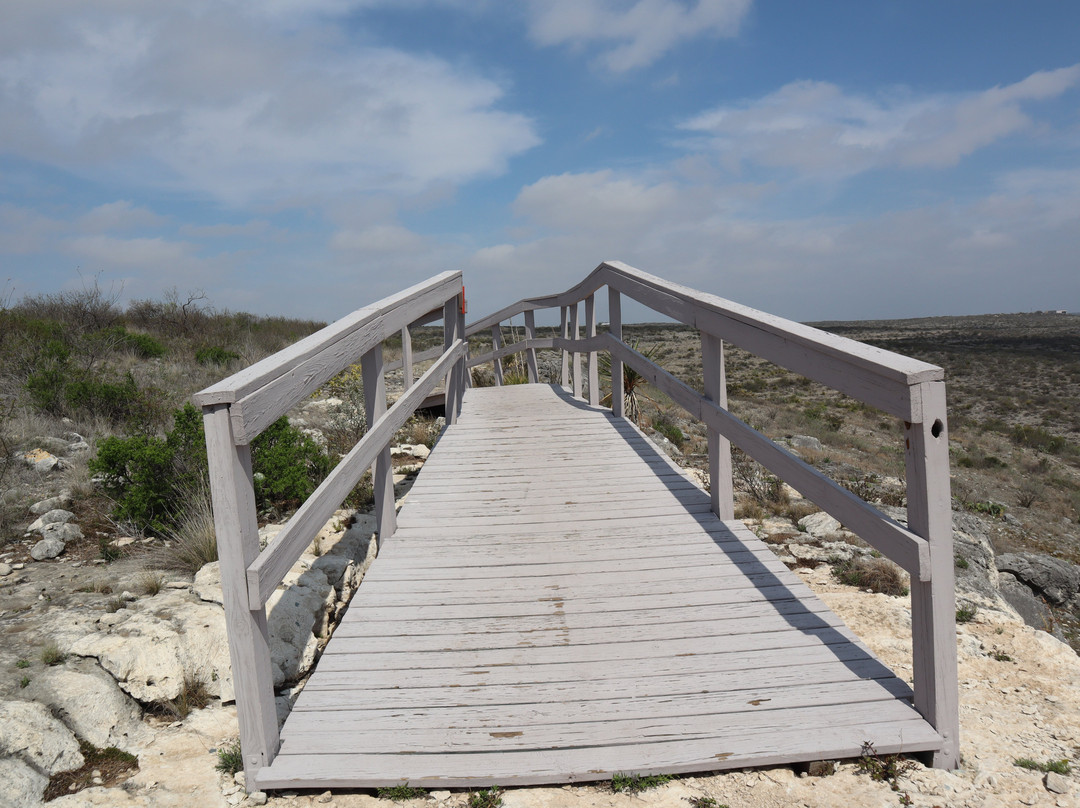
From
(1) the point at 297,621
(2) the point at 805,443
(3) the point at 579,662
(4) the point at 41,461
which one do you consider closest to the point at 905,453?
(3) the point at 579,662

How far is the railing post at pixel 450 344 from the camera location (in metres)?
6.73

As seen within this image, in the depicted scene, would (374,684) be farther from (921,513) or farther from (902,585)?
(902,585)

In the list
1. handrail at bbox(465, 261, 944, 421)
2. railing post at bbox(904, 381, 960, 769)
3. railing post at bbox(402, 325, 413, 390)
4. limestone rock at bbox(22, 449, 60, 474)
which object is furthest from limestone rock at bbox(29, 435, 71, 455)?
railing post at bbox(904, 381, 960, 769)

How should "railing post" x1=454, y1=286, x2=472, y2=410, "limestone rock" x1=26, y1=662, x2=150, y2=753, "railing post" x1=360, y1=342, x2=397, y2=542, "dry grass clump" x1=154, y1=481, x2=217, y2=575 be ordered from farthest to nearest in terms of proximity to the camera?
"railing post" x1=454, y1=286, x2=472, y2=410, "dry grass clump" x1=154, y1=481, x2=217, y2=575, "railing post" x1=360, y1=342, x2=397, y2=542, "limestone rock" x1=26, y1=662, x2=150, y2=753

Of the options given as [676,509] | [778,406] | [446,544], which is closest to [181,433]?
[446,544]

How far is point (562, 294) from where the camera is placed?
8328 millimetres

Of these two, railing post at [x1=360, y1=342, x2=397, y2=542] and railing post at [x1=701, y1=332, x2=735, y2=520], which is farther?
railing post at [x1=701, y1=332, x2=735, y2=520]

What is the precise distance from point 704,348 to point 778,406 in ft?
61.3

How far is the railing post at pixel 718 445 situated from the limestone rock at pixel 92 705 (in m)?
3.15

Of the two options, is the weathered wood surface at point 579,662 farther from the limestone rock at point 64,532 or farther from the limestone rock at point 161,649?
the limestone rock at point 64,532

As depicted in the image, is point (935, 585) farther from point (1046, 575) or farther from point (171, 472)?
point (1046, 575)

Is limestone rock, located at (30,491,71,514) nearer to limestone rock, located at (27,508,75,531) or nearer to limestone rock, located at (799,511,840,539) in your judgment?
limestone rock, located at (27,508,75,531)

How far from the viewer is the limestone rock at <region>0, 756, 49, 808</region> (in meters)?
2.09

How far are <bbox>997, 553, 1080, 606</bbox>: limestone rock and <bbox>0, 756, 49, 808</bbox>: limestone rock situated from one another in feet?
24.8
